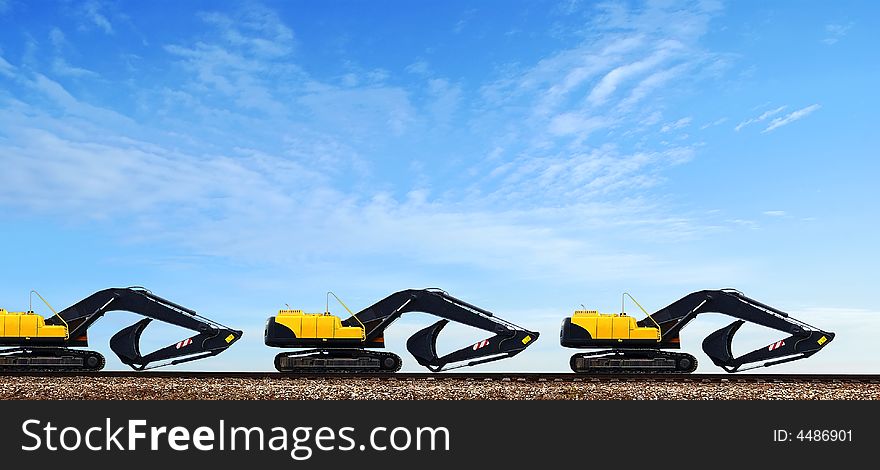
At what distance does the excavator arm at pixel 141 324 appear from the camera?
22.8 m

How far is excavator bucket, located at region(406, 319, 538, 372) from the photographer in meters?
22.2

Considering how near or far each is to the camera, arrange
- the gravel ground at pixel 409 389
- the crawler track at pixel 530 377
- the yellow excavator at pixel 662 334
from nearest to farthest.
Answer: the gravel ground at pixel 409 389, the crawler track at pixel 530 377, the yellow excavator at pixel 662 334

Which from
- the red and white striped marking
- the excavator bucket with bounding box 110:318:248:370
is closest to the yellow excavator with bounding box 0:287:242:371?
the excavator bucket with bounding box 110:318:248:370

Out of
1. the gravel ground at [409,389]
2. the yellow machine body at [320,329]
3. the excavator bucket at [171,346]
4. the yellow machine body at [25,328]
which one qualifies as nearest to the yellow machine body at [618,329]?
the gravel ground at [409,389]

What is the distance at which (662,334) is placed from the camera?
22438mm

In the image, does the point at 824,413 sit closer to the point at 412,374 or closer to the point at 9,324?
the point at 412,374

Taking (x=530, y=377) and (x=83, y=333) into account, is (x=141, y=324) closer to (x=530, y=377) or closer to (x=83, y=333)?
(x=83, y=333)

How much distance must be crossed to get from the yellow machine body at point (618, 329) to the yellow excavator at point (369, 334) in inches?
63.6

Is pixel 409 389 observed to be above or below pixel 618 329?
below

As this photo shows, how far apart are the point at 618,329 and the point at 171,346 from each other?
12657mm

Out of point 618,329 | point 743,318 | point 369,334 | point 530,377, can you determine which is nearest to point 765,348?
point 743,318

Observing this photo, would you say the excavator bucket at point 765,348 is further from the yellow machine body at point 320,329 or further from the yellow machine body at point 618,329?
the yellow machine body at point 320,329

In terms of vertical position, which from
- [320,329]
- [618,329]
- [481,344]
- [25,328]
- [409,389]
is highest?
[25,328]

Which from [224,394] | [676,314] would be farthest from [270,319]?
[676,314]
